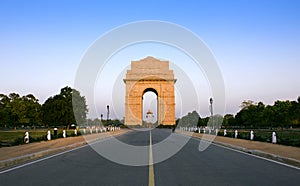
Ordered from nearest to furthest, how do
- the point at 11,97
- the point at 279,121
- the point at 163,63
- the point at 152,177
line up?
the point at 152,177 < the point at 279,121 < the point at 11,97 < the point at 163,63

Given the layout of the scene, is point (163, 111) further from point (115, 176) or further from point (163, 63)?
point (115, 176)

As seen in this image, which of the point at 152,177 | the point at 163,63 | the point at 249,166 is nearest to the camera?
the point at 152,177

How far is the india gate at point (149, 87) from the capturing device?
91.7 metres

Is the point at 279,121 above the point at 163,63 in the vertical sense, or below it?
below

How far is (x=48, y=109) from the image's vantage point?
56250 mm

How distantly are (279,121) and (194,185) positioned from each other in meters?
65.9

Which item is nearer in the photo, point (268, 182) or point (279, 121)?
point (268, 182)

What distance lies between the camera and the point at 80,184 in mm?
7730

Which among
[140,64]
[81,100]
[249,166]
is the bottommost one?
[249,166]

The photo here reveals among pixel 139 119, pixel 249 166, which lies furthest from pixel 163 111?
pixel 249 166

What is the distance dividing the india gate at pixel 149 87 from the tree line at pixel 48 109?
19.7 metres

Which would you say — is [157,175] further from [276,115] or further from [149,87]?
[149,87]

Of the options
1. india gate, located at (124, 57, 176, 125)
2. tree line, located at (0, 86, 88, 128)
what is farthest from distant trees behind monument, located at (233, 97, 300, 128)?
tree line, located at (0, 86, 88, 128)

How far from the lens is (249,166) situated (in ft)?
36.1
